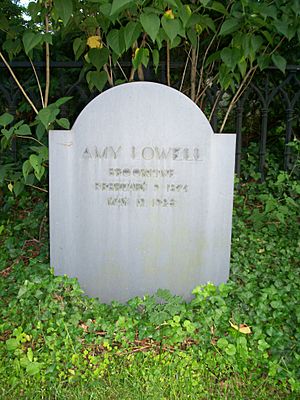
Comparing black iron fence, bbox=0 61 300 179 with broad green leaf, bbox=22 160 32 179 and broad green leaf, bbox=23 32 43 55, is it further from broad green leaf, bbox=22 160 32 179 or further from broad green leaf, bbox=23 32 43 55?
broad green leaf, bbox=22 160 32 179

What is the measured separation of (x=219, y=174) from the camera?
9.25 feet

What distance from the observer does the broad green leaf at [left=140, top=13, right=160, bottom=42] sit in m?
2.62

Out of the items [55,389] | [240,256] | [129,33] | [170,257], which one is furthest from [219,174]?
[55,389]

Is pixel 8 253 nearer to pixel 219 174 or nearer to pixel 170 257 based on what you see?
pixel 170 257

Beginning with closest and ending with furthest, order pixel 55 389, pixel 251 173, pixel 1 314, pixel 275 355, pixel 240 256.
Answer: pixel 55 389
pixel 275 355
pixel 1 314
pixel 240 256
pixel 251 173

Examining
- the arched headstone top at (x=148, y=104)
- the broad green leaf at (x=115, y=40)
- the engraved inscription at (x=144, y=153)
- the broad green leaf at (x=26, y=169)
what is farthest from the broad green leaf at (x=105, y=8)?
the broad green leaf at (x=26, y=169)

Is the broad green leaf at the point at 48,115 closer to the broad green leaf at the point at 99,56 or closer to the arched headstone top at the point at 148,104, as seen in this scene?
the arched headstone top at the point at 148,104

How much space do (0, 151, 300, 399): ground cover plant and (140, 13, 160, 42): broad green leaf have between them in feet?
5.18

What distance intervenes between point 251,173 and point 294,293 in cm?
193

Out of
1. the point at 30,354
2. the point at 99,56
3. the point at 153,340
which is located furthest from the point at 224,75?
the point at 30,354

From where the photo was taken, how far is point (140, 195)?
9.41 feet

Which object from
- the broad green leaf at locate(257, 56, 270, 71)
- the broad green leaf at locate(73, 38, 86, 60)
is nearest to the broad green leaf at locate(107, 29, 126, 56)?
the broad green leaf at locate(73, 38, 86, 60)

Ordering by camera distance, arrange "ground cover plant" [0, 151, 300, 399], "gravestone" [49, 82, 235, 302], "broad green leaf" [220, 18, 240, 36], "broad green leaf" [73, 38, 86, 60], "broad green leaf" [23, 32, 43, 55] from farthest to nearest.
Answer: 1. "broad green leaf" [73, 38, 86, 60]
2. "broad green leaf" [220, 18, 240, 36]
3. "broad green leaf" [23, 32, 43, 55]
4. "gravestone" [49, 82, 235, 302]
5. "ground cover plant" [0, 151, 300, 399]

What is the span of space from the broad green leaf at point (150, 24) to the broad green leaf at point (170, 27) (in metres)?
0.10
